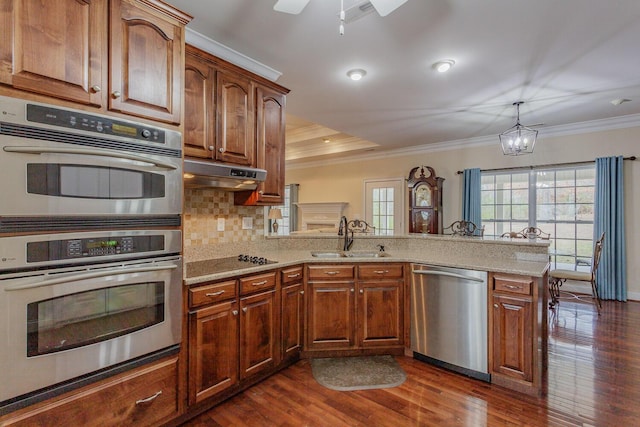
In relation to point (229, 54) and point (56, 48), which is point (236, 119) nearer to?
point (229, 54)

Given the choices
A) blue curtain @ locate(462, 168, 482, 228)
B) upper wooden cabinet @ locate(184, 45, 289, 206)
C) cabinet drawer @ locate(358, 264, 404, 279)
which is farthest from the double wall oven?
blue curtain @ locate(462, 168, 482, 228)

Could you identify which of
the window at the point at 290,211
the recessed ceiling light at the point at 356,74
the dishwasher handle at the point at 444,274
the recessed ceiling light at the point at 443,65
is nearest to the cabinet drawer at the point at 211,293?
the dishwasher handle at the point at 444,274

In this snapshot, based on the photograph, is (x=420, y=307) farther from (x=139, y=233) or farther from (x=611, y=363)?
(x=139, y=233)

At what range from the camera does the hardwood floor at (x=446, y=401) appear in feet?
6.60

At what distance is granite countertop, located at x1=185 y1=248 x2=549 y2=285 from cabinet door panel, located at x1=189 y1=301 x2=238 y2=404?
0.23 metres

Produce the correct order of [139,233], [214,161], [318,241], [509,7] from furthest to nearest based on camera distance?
[318,241], [214,161], [509,7], [139,233]

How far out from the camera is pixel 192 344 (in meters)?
1.98

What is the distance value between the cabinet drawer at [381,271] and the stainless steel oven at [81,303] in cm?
155

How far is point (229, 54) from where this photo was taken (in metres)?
2.67

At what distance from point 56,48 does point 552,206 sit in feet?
21.2

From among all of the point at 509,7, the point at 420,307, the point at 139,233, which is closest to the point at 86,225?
the point at 139,233

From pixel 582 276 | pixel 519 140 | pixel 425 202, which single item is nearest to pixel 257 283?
pixel 519 140

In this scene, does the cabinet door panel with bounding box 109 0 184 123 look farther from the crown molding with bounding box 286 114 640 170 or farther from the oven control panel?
the crown molding with bounding box 286 114 640 170

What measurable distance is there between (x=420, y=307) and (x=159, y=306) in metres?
Answer: 2.07
